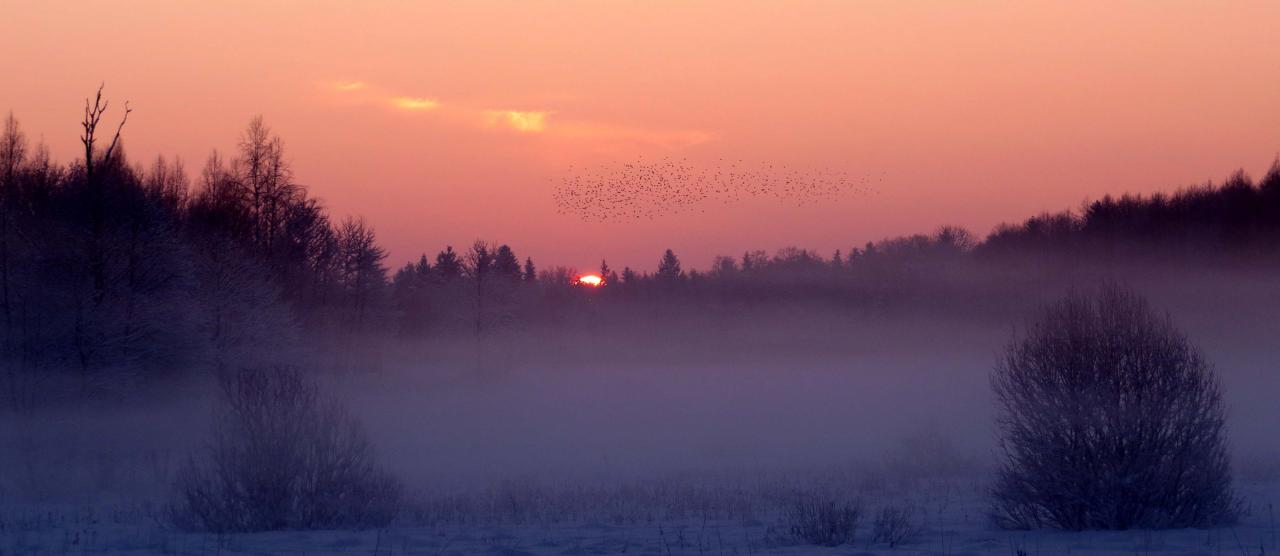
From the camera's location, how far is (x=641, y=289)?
357 feet

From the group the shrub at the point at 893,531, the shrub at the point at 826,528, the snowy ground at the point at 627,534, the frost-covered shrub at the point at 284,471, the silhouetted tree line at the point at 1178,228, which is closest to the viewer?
the snowy ground at the point at 627,534

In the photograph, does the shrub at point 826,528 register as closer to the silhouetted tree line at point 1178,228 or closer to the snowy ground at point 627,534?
the snowy ground at point 627,534

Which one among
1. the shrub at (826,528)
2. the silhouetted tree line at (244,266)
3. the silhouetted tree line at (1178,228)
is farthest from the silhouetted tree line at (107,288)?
the silhouetted tree line at (1178,228)

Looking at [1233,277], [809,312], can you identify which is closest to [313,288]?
[1233,277]

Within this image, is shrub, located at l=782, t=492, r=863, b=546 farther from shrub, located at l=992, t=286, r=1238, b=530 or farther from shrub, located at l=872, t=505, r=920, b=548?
shrub, located at l=992, t=286, r=1238, b=530

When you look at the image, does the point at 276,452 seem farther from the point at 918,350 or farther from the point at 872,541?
the point at 918,350

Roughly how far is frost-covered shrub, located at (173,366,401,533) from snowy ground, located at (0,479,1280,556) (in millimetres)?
658

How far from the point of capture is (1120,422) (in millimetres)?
14031

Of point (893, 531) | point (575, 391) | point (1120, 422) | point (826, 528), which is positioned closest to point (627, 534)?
point (826, 528)

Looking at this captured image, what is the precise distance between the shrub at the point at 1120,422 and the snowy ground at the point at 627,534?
0.60m

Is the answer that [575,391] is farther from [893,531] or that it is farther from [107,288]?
[893,531]

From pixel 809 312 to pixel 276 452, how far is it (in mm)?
76861

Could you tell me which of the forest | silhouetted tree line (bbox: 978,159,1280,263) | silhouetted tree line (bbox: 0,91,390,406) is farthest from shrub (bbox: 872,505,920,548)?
silhouetted tree line (bbox: 978,159,1280,263)

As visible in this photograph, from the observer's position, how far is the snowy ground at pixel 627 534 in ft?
40.7
